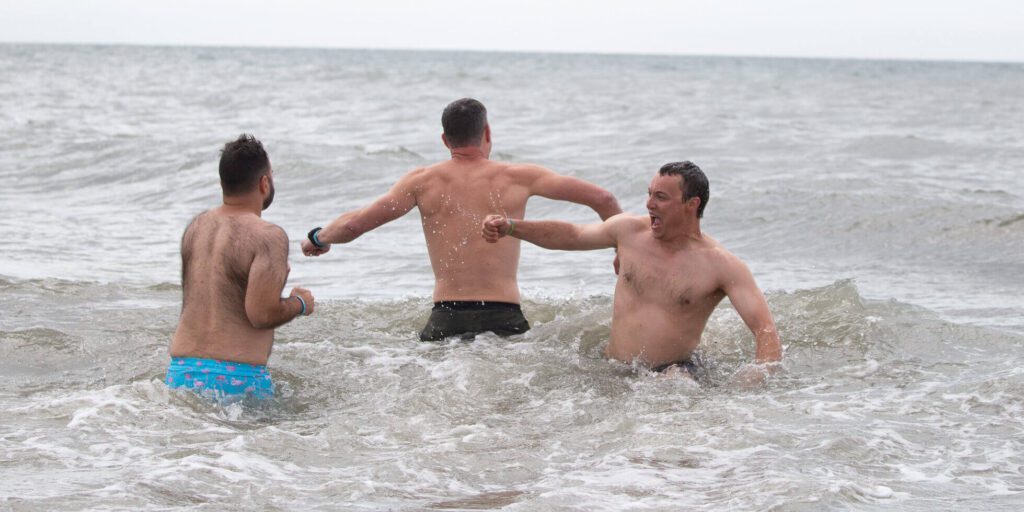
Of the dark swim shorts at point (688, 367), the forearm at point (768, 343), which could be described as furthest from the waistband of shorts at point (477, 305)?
the forearm at point (768, 343)

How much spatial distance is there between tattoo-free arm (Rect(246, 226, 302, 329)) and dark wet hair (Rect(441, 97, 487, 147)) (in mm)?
1654

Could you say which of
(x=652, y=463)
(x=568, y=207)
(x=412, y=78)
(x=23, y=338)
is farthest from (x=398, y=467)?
(x=412, y=78)

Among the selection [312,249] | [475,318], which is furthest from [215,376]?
[475,318]

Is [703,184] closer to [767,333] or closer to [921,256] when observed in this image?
[767,333]

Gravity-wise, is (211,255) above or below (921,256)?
above

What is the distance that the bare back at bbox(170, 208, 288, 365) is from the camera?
5352 millimetres

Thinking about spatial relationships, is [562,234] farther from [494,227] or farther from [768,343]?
[768,343]

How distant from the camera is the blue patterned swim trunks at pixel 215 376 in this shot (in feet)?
17.9

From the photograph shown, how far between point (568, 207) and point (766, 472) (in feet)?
31.1

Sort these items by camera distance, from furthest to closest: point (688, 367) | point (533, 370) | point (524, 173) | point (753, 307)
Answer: point (524, 173) → point (533, 370) → point (688, 367) → point (753, 307)

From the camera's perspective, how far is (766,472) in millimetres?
4902

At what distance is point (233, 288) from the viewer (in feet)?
17.7

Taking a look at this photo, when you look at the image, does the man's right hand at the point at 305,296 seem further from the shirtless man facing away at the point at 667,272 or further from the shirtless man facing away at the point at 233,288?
the shirtless man facing away at the point at 667,272

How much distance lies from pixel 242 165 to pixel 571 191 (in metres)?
2.07
